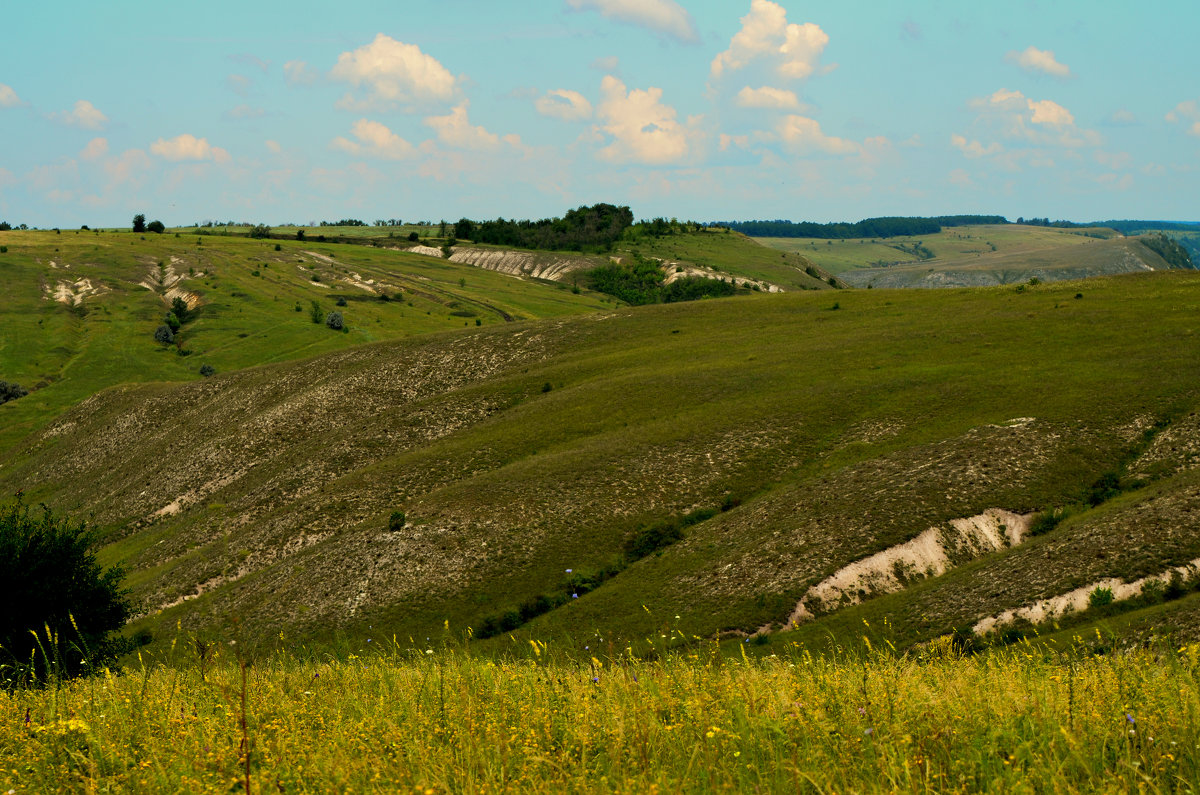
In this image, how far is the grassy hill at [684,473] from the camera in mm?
40250

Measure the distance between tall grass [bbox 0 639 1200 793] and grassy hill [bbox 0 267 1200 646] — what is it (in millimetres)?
13042

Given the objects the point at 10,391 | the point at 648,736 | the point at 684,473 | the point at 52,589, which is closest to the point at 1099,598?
the point at 684,473

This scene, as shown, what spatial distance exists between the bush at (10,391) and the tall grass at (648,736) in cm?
16358

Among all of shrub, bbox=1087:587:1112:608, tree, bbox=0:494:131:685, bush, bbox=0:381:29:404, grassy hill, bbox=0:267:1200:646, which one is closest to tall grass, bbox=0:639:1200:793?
grassy hill, bbox=0:267:1200:646

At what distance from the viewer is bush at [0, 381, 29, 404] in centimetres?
14312

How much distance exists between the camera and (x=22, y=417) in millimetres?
132125

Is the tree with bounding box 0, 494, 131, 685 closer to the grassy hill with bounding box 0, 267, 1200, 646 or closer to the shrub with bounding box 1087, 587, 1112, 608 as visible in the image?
the grassy hill with bounding box 0, 267, 1200, 646

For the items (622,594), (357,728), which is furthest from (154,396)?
(357,728)

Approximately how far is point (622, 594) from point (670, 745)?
3508 cm

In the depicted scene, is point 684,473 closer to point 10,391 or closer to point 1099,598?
point 1099,598

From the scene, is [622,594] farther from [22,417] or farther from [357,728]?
[22,417]

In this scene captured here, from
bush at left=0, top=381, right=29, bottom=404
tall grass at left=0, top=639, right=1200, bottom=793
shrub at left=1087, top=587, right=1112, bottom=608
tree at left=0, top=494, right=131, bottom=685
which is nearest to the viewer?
tall grass at left=0, top=639, right=1200, bottom=793

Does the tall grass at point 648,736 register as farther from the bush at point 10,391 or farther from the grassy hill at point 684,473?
the bush at point 10,391

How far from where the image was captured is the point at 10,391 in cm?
14412
